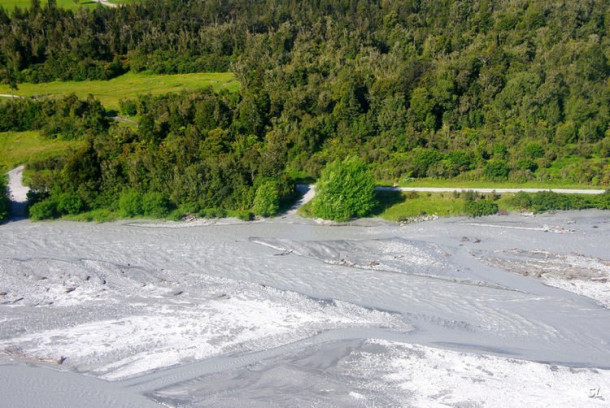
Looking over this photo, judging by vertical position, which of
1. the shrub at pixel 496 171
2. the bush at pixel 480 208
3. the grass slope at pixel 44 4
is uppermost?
the grass slope at pixel 44 4

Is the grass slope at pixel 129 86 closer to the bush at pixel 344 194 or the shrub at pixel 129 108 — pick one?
the shrub at pixel 129 108

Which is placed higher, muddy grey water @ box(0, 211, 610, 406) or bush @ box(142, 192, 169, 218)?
bush @ box(142, 192, 169, 218)

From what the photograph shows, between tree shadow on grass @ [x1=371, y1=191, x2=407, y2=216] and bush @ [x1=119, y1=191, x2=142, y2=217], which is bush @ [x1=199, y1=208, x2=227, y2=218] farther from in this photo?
tree shadow on grass @ [x1=371, y1=191, x2=407, y2=216]

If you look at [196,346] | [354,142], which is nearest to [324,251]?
[196,346]

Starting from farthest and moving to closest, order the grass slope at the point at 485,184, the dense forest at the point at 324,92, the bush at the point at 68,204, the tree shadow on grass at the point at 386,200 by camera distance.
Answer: the grass slope at the point at 485,184 → the dense forest at the point at 324,92 → the tree shadow on grass at the point at 386,200 → the bush at the point at 68,204

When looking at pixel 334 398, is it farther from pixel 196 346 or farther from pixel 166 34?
pixel 166 34

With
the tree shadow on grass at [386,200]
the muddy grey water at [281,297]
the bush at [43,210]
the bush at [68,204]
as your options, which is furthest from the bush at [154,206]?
the tree shadow on grass at [386,200]

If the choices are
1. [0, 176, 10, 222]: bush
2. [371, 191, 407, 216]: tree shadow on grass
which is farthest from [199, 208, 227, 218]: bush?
[0, 176, 10, 222]: bush
